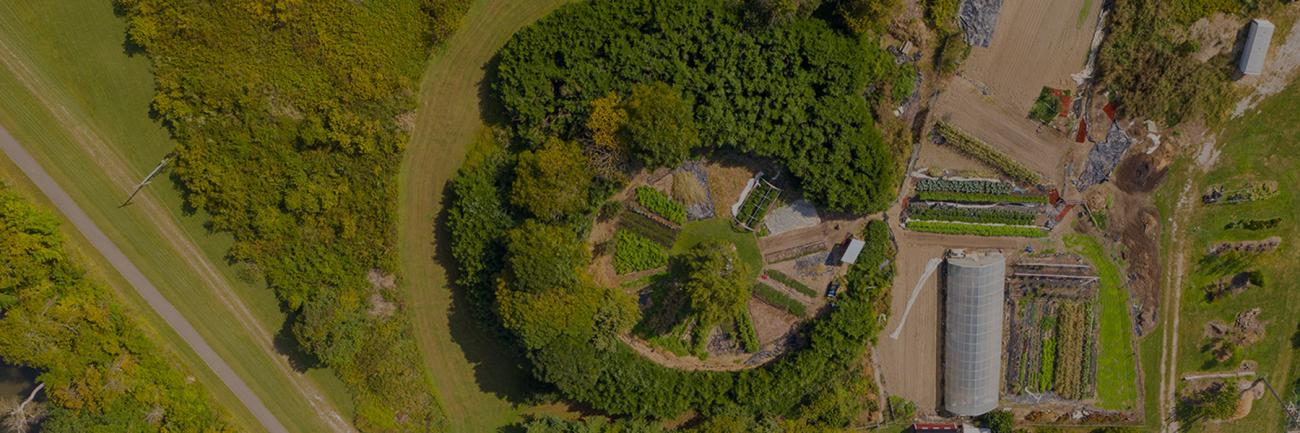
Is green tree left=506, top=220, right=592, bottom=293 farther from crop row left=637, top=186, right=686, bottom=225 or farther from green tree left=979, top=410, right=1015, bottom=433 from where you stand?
green tree left=979, top=410, right=1015, bottom=433

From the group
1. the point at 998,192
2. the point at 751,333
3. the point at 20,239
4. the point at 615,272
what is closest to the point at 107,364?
the point at 20,239

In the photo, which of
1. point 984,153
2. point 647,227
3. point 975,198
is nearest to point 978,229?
point 975,198

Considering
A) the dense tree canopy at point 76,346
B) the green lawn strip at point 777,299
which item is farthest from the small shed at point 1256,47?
the dense tree canopy at point 76,346

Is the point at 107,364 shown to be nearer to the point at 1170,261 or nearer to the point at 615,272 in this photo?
the point at 615,272

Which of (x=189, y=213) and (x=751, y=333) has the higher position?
(x=751, y=333)

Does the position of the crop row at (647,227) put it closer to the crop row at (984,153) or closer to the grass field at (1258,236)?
the crop row at (984,153)

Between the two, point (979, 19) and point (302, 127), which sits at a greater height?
point (979, 19)

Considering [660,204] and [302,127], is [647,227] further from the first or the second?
[302,127]
